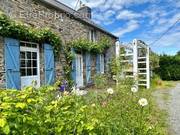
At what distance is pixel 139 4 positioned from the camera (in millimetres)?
18406

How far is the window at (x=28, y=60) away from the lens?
9.91m

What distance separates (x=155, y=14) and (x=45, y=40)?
1061 centimetres

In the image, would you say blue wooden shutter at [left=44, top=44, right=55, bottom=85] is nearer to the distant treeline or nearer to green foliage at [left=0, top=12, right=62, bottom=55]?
green foliage at [left=0, top=12, right=62, bottom=55]

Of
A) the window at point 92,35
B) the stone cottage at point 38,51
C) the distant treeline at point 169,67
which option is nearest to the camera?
the stone cottage at point 38,51

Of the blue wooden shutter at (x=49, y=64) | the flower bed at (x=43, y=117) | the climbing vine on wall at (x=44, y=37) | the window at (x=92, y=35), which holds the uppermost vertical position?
the window at (x=92, y=35)

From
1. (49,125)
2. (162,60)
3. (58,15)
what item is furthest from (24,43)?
(162,60)

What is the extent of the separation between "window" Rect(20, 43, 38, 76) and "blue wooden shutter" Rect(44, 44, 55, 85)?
433 mm

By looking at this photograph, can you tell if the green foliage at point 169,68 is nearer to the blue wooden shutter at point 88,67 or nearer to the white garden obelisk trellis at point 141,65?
the white garden obelisk trellis at point 141,65

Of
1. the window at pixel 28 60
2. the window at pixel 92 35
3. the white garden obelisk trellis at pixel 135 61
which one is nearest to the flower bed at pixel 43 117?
the window at pixel 28 60

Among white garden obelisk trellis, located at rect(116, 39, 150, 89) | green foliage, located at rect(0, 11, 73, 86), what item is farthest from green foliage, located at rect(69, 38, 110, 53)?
white garden obelisk trellis, located at rect(116, 39, 150, 89)

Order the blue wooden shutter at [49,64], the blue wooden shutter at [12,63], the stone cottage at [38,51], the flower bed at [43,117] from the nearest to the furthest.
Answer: the flower bed at [43,117] < the blue wooden shutter at [12,63] < the stone cottage at [38,51] < the blue wooden shutter at [49,64]

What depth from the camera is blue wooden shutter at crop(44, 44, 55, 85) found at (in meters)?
10.7

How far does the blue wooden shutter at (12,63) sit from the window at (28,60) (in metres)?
0.73

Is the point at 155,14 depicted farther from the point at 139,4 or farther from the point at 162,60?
the point at 162,60
